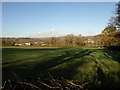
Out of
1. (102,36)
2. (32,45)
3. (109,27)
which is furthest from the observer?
(32,45)

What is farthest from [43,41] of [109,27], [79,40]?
[109,27]

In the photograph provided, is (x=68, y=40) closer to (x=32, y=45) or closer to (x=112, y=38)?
(x=32, y=45)

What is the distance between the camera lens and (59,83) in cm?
295

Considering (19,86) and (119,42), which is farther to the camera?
(119,42)

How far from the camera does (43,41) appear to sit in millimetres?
98250

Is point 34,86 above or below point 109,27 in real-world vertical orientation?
below

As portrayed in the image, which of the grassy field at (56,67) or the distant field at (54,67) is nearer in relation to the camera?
the grassy field at (56,67)

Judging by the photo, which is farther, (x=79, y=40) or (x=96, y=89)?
(x=79, y=40)

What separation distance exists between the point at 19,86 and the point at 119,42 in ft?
162

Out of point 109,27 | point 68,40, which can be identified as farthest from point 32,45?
point 109,27

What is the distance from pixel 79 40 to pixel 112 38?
41.1m

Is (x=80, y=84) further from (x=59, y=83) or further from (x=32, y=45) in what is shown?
(x=32, y=45)

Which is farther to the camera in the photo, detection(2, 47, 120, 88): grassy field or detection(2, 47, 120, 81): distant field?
detection(2, 47, 120, 81): distant field

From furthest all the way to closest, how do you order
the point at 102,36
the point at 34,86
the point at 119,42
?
the point at 102,36, the point at 119,42, the point at 34,86
